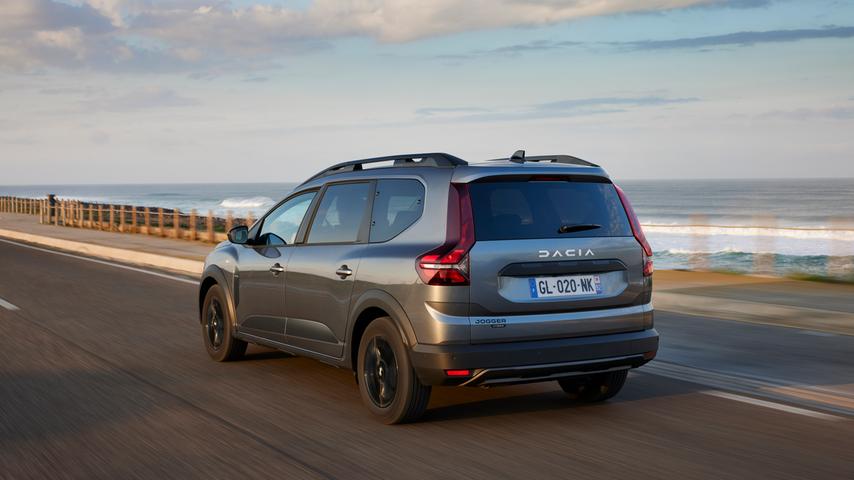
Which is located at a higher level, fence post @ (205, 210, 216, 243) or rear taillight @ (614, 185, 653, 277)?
rear taillight @ (614, 185, 653, 277)

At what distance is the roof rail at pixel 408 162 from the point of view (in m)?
6.27

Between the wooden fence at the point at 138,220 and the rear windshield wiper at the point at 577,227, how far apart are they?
23295 mm

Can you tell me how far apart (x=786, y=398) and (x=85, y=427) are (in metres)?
4.87

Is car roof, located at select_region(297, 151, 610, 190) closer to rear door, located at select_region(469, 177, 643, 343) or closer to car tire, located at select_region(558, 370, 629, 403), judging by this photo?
rear door, located at select_region(469, 177, 643, 343)

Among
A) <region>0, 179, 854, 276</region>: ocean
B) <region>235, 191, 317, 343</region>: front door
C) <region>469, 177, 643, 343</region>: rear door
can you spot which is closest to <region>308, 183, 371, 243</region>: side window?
<region>235, 191, 317, 343</region>: front door

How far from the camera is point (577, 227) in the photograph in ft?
20.3

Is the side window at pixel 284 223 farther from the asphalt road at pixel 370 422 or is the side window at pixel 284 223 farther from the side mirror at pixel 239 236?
the asphalt road at pixel 370 422

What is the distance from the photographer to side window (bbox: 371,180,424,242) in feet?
20.8

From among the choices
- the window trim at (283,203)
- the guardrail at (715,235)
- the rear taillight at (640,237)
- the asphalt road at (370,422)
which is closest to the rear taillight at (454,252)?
the asphalt road at (370,422)

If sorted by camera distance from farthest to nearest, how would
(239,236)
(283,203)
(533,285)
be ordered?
(239,236) < (283,203) < (533,285)

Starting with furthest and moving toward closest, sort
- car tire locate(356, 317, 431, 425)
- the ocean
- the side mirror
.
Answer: the ocean
the side mirror
car tire locate(356, 317, 431, 425)

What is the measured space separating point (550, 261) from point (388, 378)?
133cm

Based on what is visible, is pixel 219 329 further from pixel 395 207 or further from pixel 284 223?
pixel 395 207

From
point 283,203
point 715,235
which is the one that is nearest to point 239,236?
point 283,203
